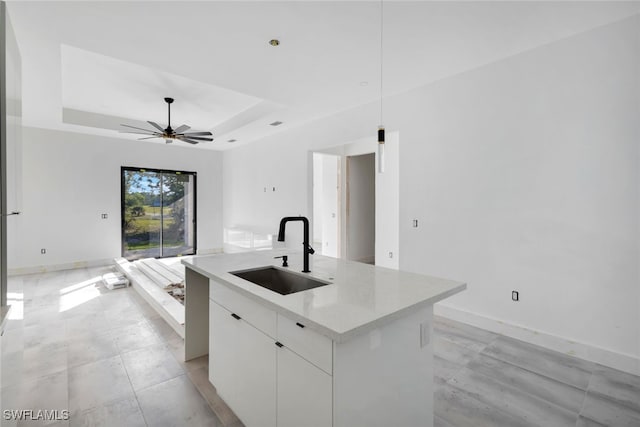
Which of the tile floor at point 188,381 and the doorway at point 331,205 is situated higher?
the doorway at point 331,205

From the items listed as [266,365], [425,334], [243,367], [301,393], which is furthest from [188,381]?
[425,334]

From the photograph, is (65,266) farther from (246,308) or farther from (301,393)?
(301,393)

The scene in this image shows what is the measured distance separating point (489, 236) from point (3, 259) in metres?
3.88

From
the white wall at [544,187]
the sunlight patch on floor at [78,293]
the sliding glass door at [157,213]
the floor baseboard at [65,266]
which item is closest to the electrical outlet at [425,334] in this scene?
the white wall at [544,187]

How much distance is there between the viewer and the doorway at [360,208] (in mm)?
6488

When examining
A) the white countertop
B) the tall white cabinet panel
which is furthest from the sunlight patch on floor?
the tall white cabinet panel

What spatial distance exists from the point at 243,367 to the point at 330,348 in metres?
0.83

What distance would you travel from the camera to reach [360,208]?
6.70 m

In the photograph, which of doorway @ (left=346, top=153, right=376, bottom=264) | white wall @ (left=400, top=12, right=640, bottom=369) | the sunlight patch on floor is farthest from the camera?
doorway @ (left=346, top=153, right=376, bottom=264)

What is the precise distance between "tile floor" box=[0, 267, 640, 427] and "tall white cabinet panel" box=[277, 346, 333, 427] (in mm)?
691

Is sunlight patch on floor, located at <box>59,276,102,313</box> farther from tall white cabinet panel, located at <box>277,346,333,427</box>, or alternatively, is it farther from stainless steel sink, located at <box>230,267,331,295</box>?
tall white cabinet panel, located at <box>277,346,333,427</box>

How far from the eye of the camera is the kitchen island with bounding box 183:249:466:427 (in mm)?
1187

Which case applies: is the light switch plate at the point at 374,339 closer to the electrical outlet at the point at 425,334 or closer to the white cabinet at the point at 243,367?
the electrical outlet at the point at 425,334

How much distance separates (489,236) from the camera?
10.5 ft
